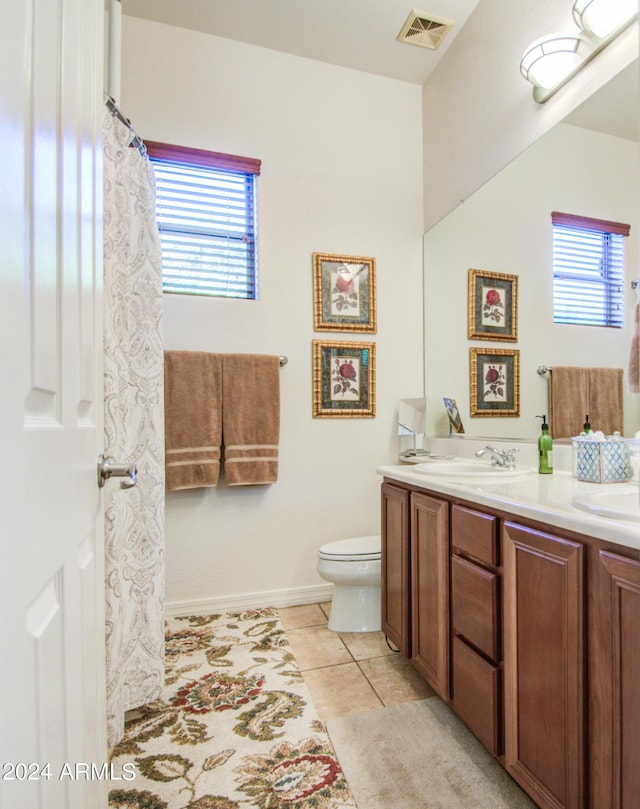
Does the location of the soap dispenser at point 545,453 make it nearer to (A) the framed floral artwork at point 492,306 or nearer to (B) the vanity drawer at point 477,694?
(A) the framed floral artwork at point 492,306

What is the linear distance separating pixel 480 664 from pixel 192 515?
1519 millimetres

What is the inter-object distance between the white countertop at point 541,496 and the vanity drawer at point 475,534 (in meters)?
0.04

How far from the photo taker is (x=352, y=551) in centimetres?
206

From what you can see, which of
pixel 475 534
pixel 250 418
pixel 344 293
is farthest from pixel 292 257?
pixel 475 534

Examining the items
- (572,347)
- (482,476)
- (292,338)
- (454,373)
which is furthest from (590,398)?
(292,338)

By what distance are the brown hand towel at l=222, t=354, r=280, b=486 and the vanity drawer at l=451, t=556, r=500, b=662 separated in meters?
1.16

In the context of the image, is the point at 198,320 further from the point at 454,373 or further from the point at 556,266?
the point at 556,266

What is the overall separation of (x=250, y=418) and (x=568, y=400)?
4.72 feet

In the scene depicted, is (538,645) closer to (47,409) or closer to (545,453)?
(545,453)

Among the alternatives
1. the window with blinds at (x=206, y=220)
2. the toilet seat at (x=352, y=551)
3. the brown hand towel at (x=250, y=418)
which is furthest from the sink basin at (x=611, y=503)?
the window with blinds at (x=206, y=220)

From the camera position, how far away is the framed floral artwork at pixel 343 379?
96.5 inches

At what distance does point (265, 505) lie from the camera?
2375 mm

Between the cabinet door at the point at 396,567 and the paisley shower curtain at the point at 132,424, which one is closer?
the paisley shower curtain at the point at 132,424

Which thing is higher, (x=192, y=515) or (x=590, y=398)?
(x=590, y=398)
